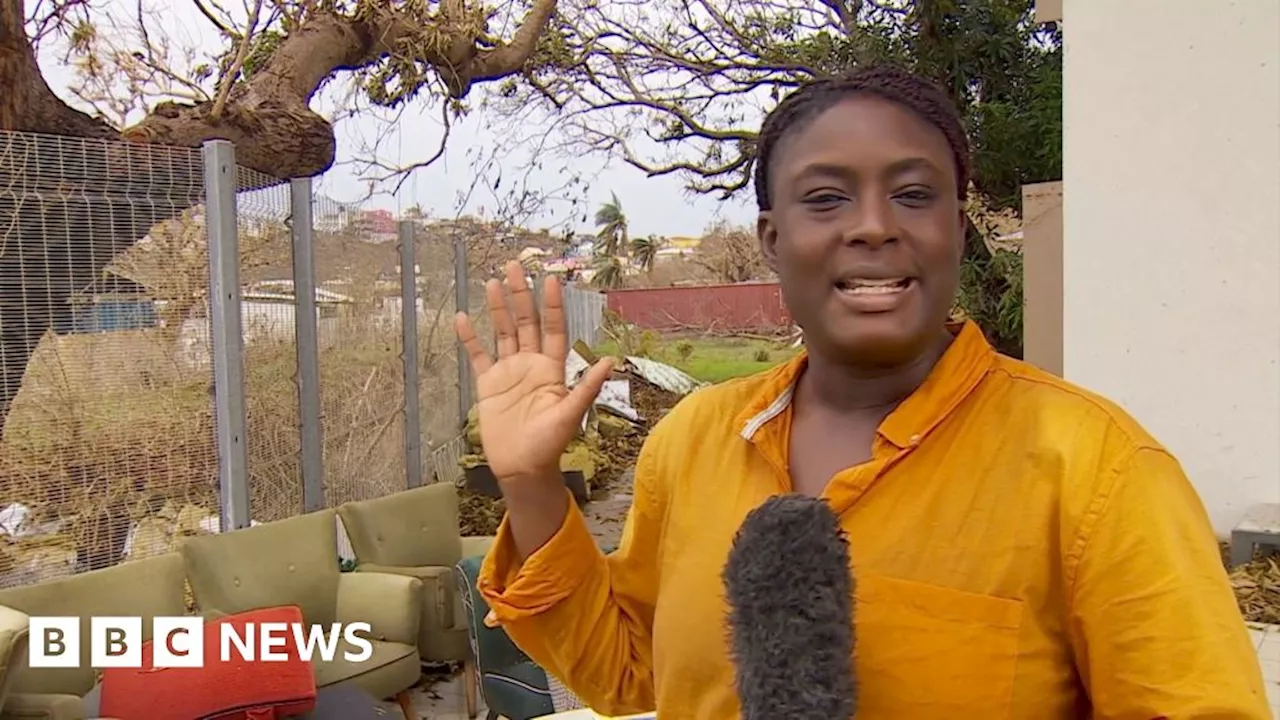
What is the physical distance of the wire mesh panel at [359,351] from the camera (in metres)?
5.11

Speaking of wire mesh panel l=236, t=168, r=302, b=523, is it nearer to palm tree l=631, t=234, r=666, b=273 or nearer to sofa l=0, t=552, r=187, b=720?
sofa l=0, t=552, r=187, b=720

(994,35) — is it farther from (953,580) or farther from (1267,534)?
(953,580)

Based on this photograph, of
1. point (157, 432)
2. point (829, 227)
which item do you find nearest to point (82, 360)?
point (157, 432)

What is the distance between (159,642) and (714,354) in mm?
14293

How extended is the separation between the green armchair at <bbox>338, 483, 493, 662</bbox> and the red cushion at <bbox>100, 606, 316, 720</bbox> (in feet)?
3.84

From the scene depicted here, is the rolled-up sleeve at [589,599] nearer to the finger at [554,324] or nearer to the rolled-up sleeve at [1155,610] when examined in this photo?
the finger at [554,324]

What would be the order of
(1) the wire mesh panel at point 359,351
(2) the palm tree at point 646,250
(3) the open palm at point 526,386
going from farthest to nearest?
(2) the palm tree at point 646,250
(1) the wire mesh panel at point 359,351
(3) the open palm at point 526,386

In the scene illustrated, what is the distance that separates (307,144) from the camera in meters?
5.33

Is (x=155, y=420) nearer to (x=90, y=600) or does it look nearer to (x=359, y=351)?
(x=90, y=600)

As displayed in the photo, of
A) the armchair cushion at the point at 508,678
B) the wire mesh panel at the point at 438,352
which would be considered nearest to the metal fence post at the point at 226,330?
the armchair cushion at the point at 508,678

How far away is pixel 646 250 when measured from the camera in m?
24.5

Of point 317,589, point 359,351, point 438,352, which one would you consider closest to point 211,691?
point 317,589

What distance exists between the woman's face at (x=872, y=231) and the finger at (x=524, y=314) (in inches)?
11.4

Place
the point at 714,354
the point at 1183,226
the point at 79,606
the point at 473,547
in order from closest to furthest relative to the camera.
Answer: the point at 79,606 < the point at 1183,226 < the point at 473,547 < the point at 714,354
